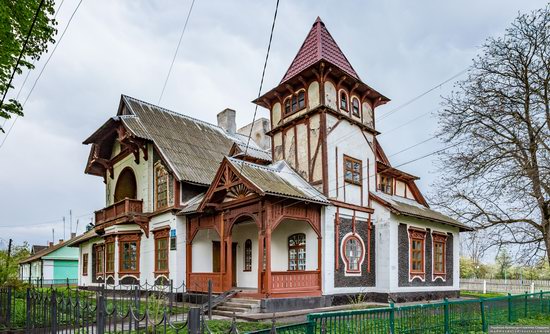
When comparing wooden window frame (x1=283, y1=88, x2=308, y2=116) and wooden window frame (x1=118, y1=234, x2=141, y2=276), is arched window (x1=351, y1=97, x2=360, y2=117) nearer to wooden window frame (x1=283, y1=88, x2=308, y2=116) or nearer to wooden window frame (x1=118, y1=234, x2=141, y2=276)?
wooden window frame (x1=283, y1=88, x2=308, y2=116)

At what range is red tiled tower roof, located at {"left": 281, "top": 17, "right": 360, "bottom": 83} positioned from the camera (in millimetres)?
17781

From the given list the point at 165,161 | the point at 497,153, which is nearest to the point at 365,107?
the point at 497,153

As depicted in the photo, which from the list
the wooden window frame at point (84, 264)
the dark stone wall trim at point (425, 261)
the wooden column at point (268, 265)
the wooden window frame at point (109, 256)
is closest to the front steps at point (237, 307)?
the wooden column at point (268, 265)

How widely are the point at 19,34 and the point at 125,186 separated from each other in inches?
492

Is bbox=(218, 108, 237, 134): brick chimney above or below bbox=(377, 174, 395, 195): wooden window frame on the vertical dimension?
above

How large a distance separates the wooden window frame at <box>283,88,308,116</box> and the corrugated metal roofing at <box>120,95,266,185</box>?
16.1 ft

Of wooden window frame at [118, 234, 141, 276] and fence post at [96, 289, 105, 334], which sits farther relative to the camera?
wooden window frame at [118, 234, 141, 276]

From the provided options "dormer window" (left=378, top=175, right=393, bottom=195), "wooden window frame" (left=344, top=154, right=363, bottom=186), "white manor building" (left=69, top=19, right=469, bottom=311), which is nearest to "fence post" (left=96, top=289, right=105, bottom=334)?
"white manor building" (left=69, top=19, right=469, bottom=311)

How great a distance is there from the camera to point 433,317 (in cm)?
949

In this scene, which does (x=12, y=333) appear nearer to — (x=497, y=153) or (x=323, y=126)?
(x=323, y=126)

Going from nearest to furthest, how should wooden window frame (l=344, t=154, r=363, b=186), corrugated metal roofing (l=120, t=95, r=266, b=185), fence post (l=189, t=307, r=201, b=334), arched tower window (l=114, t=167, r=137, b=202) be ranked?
fence post (l=189, t=307, r=201, b=334) < wooden window frame (l=344, t=154, r=363, b=186) < corrugated metal roofing (l=120, t=95, r=266, b=185) < arched tower window (l=114, t=167, r=137, b=202)

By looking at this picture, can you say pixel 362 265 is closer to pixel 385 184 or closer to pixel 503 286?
pixel 385 184

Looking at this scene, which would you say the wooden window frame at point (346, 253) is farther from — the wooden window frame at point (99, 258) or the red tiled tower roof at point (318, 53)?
the wooden window frame at point (99, 258)

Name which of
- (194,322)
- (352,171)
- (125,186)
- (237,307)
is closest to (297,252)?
(237,307)
